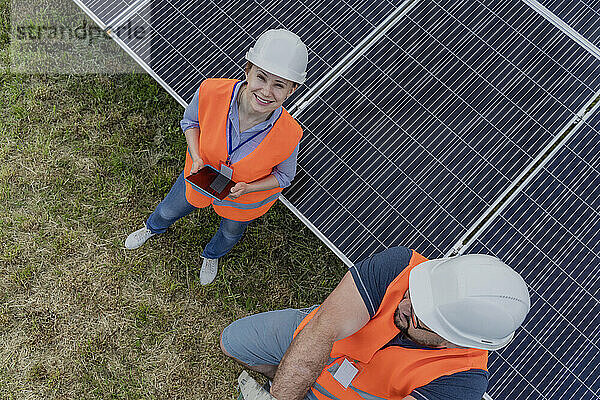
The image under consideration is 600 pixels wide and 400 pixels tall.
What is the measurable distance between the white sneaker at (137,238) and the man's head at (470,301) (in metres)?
3.29

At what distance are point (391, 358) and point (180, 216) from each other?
2548 millimetres

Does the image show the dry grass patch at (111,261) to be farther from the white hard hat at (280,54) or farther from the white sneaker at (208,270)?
the white hard hat at (280,54)

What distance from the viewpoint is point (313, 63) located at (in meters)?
5.13

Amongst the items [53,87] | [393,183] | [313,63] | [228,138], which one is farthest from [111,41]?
[393,183]

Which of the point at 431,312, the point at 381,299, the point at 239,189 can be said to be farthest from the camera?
the point at 239,189

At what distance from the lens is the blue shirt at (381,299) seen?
127 inches

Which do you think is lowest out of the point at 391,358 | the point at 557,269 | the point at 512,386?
the point at 512,386

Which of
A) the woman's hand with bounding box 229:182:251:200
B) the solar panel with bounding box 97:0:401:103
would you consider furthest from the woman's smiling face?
the solar panel with bounding box 97:0:401:103

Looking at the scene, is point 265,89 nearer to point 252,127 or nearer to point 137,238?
point 252,127

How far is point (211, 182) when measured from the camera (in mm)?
4211

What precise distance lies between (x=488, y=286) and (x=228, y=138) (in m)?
2.13

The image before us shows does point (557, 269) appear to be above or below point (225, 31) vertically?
below

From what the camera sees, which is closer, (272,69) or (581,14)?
(272,69)

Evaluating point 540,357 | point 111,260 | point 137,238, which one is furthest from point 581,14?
point 111,260
